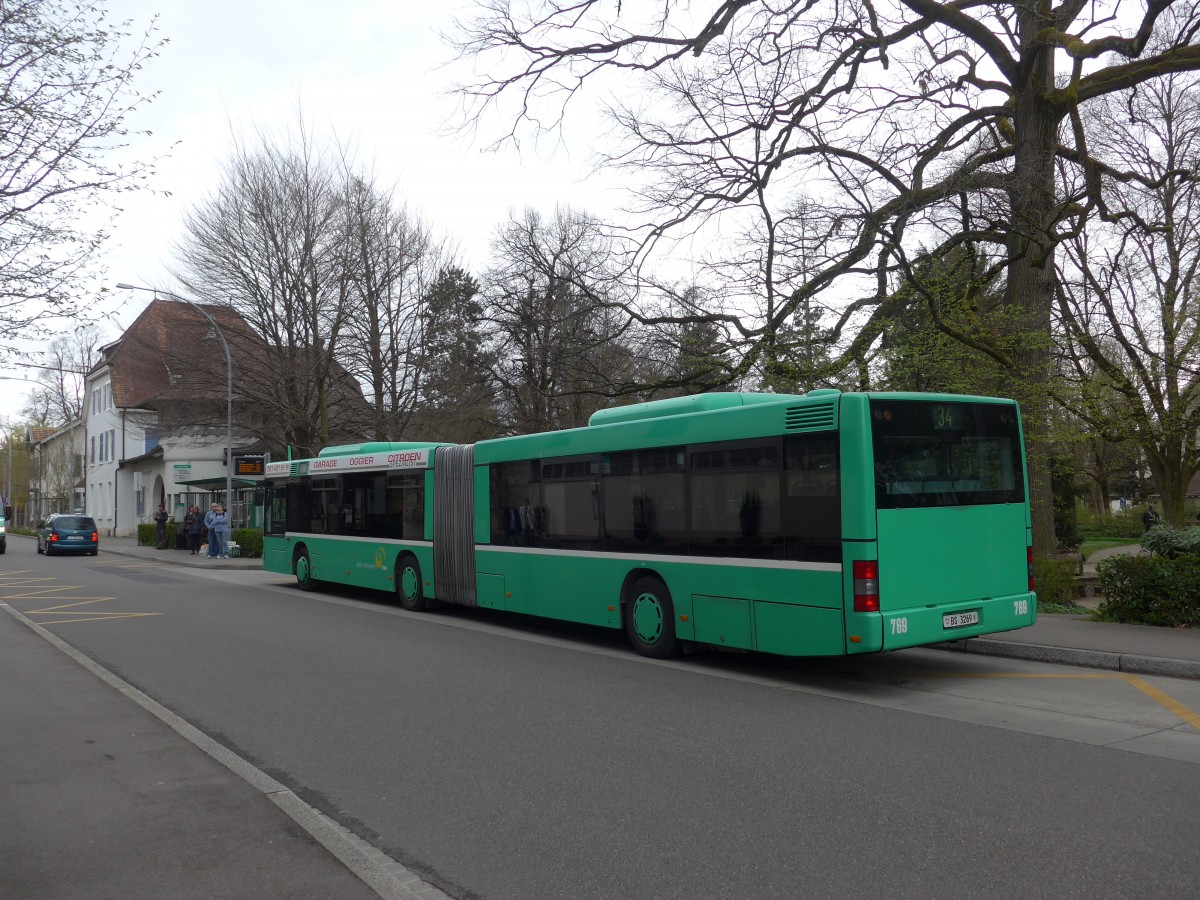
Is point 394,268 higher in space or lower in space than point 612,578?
higher

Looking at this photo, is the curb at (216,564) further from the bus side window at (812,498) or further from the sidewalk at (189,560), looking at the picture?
the bus side window at (812,498)

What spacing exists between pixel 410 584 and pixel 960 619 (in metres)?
9.16

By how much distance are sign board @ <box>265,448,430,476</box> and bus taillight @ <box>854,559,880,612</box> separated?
8.42 m

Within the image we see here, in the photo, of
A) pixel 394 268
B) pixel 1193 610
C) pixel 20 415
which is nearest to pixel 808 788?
pixel 1193 610

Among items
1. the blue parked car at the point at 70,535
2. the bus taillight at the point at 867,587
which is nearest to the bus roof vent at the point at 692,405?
the bus taillight at the point at 867,587

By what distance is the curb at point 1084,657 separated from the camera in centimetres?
886

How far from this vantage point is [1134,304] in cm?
2322

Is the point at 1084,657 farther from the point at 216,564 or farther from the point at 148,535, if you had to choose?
the point at 148,535

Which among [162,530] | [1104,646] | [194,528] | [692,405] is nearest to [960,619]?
[1104,646]

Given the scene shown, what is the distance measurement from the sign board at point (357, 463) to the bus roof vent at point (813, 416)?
7563 millimetres

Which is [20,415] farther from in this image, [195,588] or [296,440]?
[195,588]

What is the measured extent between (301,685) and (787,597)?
4498mm

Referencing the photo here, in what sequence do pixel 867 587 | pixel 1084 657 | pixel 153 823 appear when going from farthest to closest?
pixel 1084 657, pixel 867 587, pixel 153 823

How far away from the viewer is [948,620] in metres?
8.70
